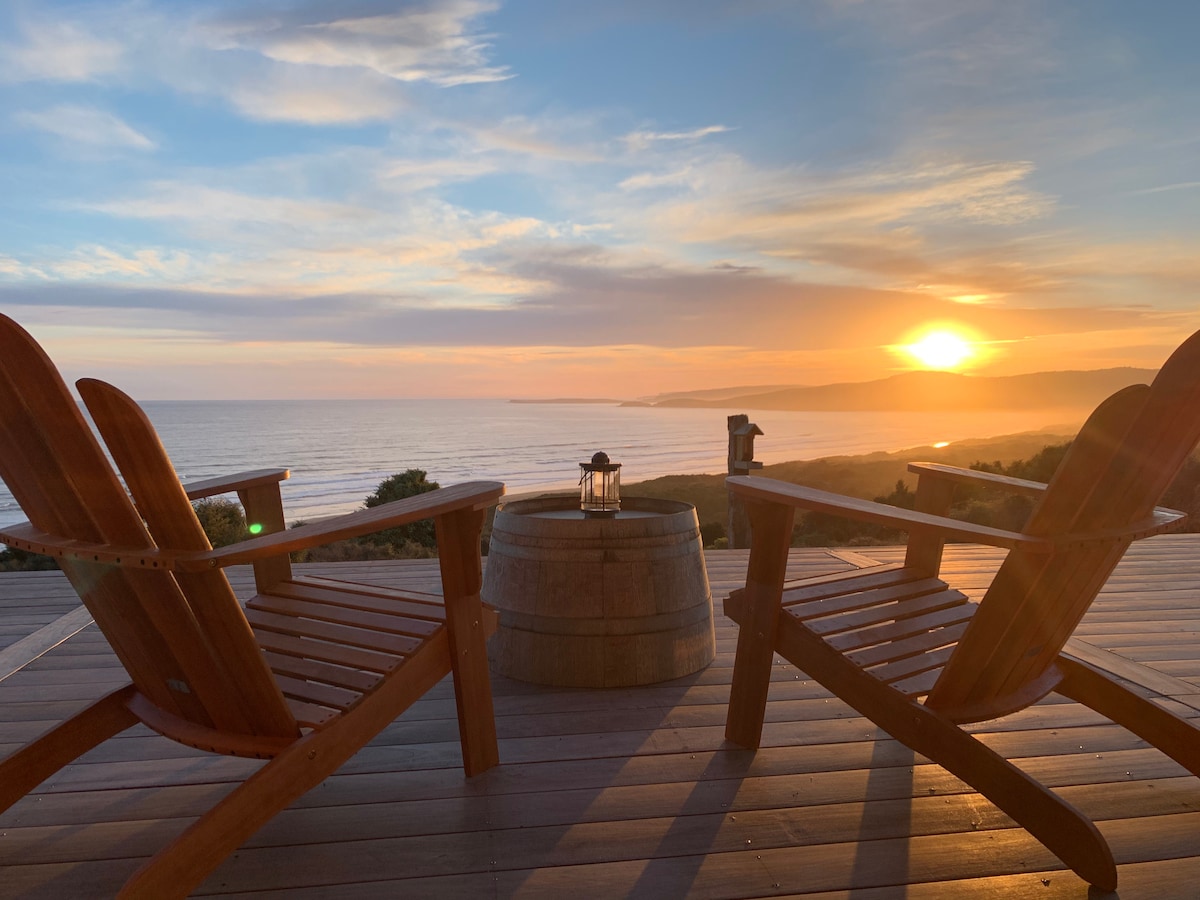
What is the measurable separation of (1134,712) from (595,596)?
1.47 meters

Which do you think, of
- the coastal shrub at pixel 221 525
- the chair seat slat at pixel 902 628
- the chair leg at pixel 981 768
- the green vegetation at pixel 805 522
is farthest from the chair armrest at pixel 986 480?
the coastal shrub at pixel 221 525

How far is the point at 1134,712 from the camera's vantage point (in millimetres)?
1817

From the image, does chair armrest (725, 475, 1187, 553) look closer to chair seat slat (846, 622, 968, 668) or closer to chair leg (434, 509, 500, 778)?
chair seat slat (846, 622, 968, 668)

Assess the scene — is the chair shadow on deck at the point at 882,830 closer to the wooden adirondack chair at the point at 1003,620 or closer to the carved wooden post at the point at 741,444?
the wooden adirondack chair at the point at 1003,620

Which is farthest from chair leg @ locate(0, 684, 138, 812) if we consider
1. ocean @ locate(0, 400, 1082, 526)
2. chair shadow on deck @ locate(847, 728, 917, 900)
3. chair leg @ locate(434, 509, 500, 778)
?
ocean @ locate(0, 400, 1082, 526)

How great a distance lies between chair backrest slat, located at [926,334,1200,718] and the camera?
135 cm

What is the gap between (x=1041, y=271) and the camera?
12.9 metres

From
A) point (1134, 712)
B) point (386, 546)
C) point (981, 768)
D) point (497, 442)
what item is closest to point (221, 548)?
point (981, 768)

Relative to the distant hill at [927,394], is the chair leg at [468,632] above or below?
below

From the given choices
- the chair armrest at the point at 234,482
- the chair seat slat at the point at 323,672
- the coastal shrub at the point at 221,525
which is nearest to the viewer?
the chair seat slat at the point at 323,672

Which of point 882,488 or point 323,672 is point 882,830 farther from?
point 882,488

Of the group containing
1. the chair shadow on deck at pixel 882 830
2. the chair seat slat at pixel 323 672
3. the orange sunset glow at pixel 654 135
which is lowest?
the chair shadow on deck at pixel 882 830

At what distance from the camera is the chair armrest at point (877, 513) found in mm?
1396

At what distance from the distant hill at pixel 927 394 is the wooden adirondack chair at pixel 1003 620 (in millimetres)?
48096
